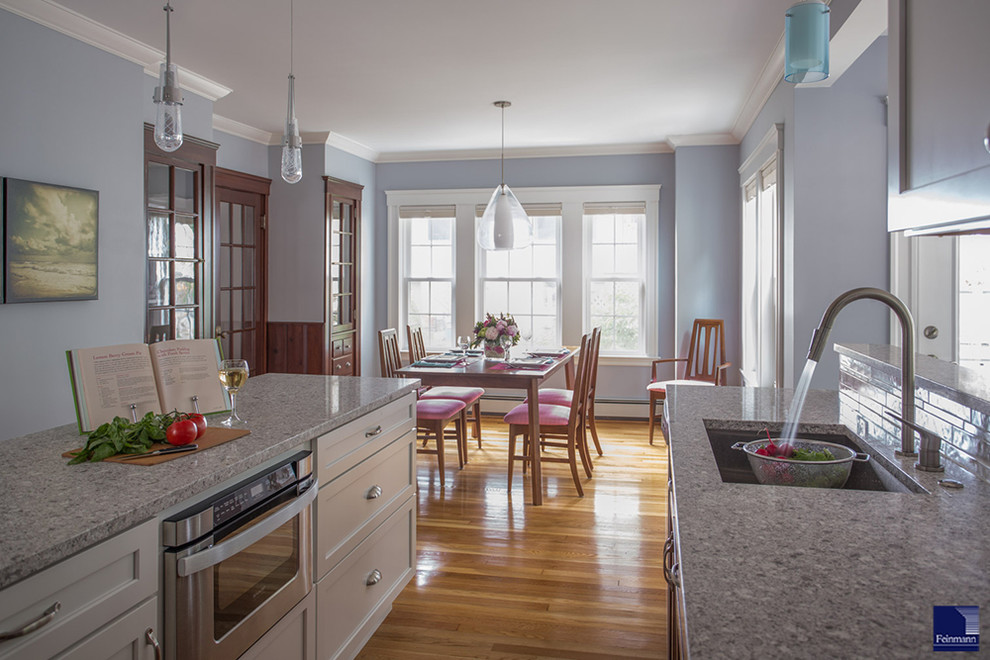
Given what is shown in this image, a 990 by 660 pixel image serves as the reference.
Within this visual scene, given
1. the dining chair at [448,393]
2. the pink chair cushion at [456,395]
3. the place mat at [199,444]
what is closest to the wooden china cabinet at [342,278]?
the dining chair at [448,393]

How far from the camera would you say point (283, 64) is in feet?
13.4

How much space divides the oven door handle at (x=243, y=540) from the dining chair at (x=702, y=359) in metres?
4.17

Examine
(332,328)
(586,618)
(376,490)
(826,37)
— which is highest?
(826,37)

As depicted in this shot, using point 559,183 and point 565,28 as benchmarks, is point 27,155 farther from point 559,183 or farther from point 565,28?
point 559,183

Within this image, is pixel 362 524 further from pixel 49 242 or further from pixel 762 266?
pixel 762 266

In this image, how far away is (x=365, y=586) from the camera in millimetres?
2402

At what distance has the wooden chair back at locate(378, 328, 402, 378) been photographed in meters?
4.79

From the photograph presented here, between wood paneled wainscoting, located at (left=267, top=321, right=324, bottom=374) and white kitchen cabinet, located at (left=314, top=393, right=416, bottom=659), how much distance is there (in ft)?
11.2

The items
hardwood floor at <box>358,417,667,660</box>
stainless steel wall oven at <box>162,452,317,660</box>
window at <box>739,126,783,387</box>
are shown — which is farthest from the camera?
window at <box>739,126,783,387</box>

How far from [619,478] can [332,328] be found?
2.95 metres

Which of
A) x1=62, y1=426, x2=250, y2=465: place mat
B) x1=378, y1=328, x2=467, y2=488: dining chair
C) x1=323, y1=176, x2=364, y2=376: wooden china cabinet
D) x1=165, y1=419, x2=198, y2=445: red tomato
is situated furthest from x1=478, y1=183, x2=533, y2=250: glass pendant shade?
x1=165, y1=419, x2=198, y2=445: red tomato

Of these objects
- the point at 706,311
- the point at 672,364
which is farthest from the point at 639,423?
the point at 706,311

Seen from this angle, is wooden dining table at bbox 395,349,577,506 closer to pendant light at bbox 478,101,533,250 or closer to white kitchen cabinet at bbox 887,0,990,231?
pendant light at bbox 478,101,533,250

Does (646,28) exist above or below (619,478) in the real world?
above
